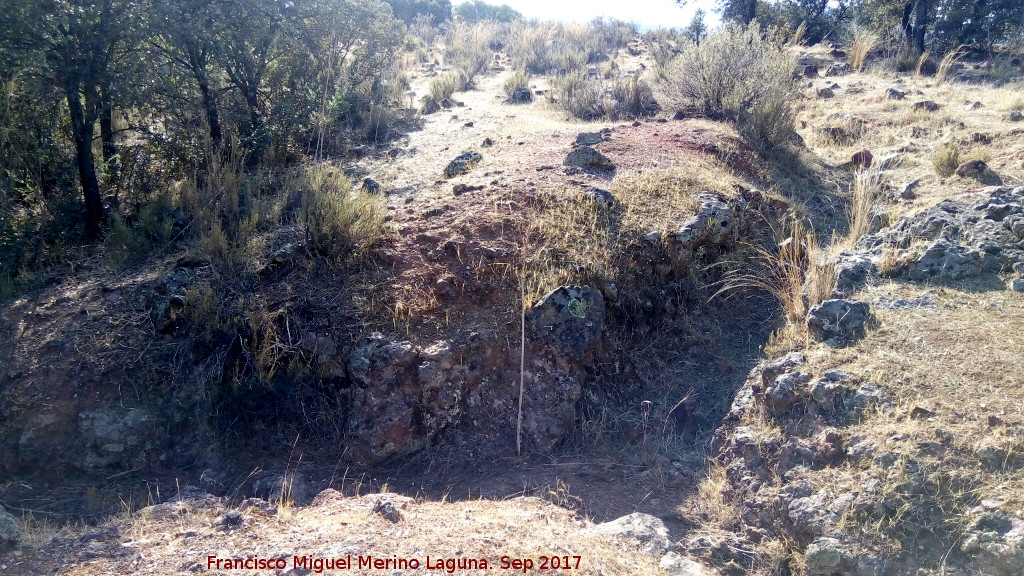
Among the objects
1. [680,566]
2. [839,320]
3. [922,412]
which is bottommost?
[680,566]

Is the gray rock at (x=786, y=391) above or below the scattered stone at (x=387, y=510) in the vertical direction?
above

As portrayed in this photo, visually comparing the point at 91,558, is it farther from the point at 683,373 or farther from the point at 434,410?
the point at 683,373

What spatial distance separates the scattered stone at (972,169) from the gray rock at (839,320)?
2.72m

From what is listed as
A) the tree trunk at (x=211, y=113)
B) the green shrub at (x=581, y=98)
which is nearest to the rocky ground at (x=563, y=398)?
the tree trunk at (x=211, y=113)

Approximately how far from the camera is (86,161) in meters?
A: 5.79

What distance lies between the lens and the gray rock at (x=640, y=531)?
3400 mm

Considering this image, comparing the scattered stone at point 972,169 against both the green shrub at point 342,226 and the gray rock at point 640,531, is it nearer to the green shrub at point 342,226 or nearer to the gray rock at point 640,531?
the gray rock at point 640,531

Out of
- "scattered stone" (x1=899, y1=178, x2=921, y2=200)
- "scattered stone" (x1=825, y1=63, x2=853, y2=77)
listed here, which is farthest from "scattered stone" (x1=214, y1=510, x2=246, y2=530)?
"scattered stone" (x1=825, y1=63, x2=853, y2=77)

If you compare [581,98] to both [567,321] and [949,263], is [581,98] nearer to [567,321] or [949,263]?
[567,321]

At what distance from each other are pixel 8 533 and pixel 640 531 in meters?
→ 3.06

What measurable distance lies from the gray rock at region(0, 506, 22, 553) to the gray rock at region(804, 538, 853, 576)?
379cm

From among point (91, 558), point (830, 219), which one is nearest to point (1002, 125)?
point (830, 219)

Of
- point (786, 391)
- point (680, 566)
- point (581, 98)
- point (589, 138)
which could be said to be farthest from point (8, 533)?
point (581, 98)

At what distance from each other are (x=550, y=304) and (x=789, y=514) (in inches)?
79.4
